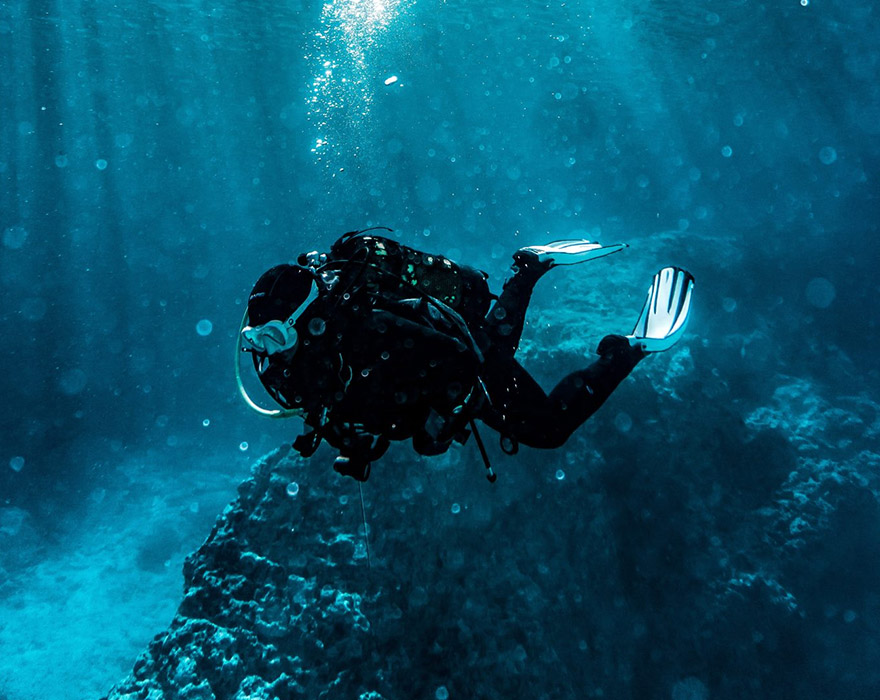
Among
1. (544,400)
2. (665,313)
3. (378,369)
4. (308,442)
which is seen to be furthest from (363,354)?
(665,313)

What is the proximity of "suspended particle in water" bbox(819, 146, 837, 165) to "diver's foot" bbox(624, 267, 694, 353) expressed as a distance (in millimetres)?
57654

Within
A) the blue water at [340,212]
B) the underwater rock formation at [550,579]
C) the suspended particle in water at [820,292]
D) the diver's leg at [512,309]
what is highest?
the blue water at [340,212]

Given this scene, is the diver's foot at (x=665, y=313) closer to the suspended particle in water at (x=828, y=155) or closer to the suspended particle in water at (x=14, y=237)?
the suspended particle in water at (x=14, y=237)

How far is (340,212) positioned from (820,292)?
41446 millimetres

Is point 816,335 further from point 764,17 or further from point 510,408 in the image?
point 764,17

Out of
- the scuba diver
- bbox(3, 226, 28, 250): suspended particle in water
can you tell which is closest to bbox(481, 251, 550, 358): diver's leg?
the scuba diver

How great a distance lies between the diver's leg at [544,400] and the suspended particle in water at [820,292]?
1608 cm

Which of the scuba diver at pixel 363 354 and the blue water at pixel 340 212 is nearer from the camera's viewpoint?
the scuba diver at pixel 363 354

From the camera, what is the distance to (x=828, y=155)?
155 ft

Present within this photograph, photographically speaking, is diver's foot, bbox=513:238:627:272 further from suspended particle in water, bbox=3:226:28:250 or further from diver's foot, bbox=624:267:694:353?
suspended particle in water, bbox=3:226:28:250

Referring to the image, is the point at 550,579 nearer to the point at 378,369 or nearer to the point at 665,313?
the point at 665,313

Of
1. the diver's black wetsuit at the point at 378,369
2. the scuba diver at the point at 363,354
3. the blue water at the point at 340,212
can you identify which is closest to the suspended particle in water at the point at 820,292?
the blue water at the point at 340,212

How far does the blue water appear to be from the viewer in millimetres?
12133

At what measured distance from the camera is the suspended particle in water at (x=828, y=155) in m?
46.2
